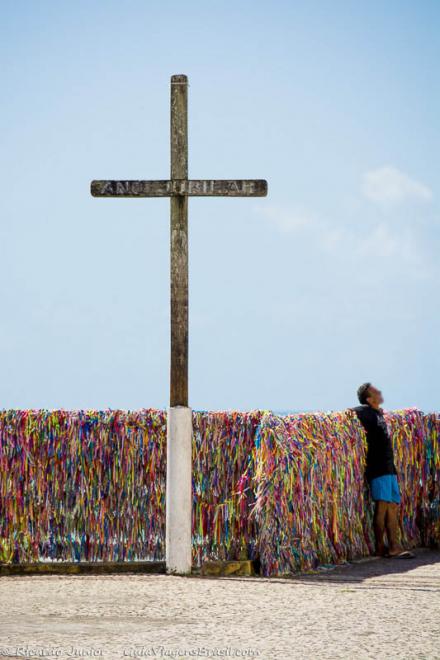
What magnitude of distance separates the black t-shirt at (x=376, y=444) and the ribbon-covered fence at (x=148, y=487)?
123 cm

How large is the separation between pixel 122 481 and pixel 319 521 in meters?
2.15

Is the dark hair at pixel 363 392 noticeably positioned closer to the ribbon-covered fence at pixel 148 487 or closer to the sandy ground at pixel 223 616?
the ribbon-covered fence at pixel 148 487

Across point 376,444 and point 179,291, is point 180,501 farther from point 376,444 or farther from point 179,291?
point 376,444

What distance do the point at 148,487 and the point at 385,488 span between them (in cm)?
303

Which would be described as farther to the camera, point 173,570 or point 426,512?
point 426,512

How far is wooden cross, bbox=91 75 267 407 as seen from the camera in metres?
11.7

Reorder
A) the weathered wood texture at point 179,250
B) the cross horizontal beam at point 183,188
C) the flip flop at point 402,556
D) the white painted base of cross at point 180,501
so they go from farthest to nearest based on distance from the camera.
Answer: the flip flop at point 402,556 < the cross horizontal beam at point 183,188 < the weathered wood texture at point 179,250 < the white painted base of cross at point 180,501

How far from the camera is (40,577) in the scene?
11.4 metres

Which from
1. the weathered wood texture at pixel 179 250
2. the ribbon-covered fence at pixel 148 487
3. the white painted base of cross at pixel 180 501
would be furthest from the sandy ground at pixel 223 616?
the weathered wood texture at pixel 179 250

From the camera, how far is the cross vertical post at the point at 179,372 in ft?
37.6

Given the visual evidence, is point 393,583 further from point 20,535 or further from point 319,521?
point 20,535

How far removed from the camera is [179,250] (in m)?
11.8

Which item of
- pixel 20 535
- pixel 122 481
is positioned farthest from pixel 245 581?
pixel 20 535

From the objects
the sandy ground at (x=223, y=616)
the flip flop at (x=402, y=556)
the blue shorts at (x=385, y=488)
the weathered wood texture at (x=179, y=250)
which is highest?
the weathered wood texture at (x=179, y=250)
